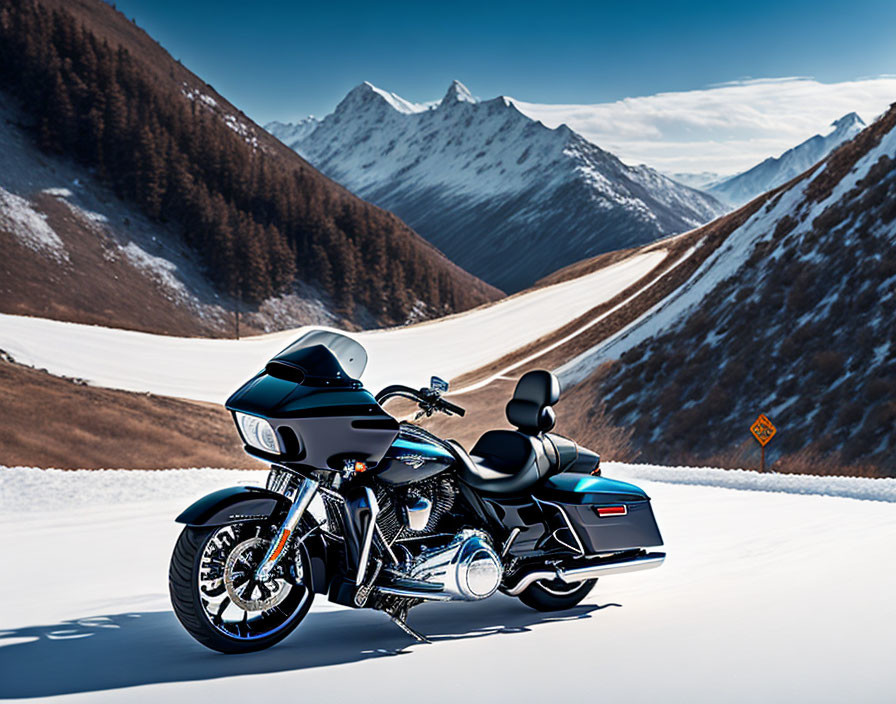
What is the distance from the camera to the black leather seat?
20.1 ft

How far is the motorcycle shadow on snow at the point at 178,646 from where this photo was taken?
15.5ft

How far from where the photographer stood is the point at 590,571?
251 inches

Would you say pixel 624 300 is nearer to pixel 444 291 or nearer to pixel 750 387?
pixel 750 387

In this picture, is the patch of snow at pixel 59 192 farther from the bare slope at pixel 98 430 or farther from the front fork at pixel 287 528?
the front fork at pixel 287 528

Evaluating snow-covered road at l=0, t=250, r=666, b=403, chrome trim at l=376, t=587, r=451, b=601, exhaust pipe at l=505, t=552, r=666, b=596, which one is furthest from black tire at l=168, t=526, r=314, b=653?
snow-covered road at l=0, t=250, r=666, b=403

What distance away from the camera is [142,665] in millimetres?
4934

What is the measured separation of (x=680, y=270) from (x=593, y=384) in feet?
37.8

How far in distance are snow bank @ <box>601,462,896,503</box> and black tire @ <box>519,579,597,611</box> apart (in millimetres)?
7301

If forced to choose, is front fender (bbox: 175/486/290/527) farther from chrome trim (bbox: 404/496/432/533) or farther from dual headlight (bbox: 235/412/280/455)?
chrome trim (bbox: 404/496/432/533)

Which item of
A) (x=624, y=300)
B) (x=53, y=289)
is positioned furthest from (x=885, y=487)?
(x=53, y=289)

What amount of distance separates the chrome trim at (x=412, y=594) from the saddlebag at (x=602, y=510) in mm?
1218

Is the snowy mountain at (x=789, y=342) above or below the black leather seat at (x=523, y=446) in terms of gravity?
above

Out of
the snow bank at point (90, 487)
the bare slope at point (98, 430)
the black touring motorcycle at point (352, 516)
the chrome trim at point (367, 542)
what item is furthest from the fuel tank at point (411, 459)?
the bare slope at point (98, 430)

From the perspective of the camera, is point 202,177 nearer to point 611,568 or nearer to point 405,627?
point 611,568
